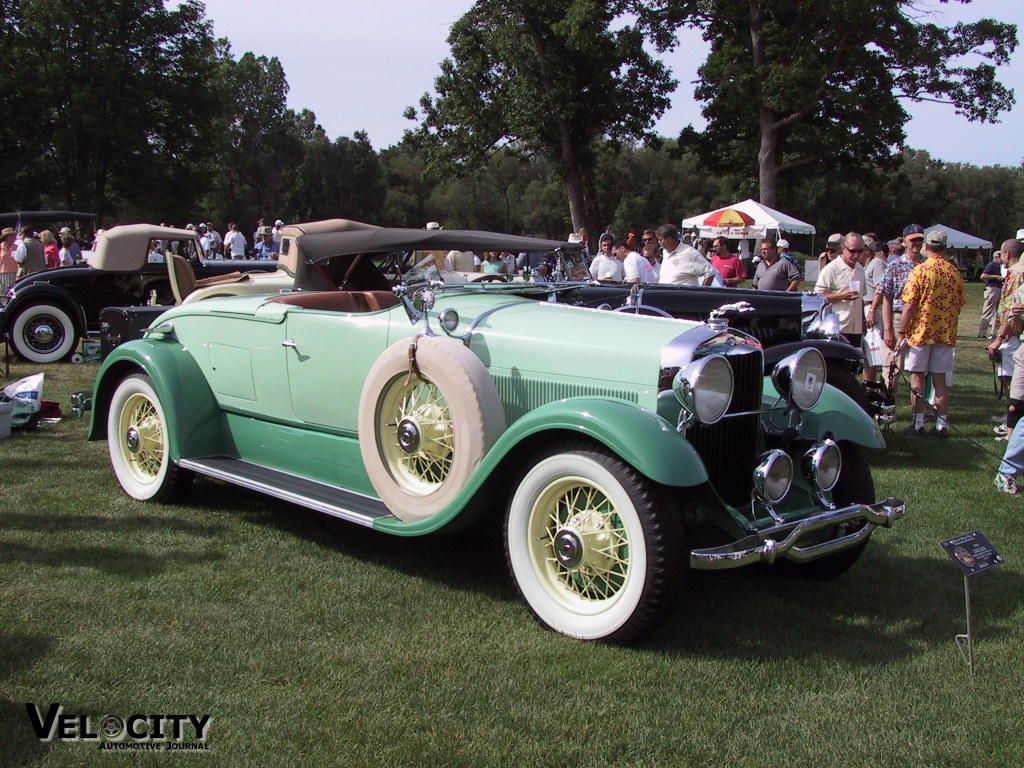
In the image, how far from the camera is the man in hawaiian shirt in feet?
23.3

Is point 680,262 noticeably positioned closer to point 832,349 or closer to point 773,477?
point 832,349

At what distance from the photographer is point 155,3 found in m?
34.8

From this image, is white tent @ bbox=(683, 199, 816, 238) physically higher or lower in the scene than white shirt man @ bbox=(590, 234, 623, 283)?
higher

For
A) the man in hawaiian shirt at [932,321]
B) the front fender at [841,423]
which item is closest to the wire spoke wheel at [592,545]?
the front fender at [841,423]

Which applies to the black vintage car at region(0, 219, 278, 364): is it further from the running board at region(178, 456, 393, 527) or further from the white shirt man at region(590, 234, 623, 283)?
the running board at region(178, 456, 393, 527)

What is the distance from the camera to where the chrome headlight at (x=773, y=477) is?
3531mm

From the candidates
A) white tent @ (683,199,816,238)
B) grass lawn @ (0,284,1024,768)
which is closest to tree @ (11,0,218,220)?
white tent @ (683,199,816,238)

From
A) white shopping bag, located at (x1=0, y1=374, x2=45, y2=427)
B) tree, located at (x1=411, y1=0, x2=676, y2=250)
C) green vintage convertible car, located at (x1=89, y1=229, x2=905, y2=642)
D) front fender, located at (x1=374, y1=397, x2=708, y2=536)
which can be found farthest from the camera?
tree, located at (x1=411, y1=0, x2=676, y2=250)

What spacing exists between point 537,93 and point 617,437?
1097 inches

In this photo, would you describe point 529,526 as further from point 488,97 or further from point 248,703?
point 488,97

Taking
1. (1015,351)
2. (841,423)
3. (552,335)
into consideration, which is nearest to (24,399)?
(552,335)

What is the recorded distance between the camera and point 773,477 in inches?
140
